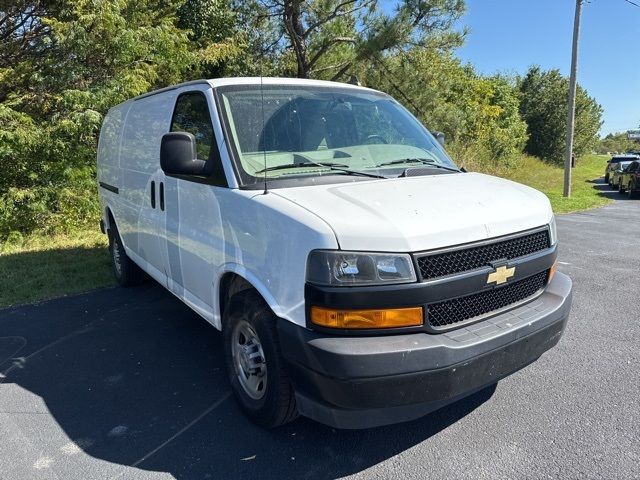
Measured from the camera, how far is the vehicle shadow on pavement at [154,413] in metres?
2.78

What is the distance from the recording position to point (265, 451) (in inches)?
112

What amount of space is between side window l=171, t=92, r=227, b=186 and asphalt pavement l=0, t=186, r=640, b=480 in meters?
1.60

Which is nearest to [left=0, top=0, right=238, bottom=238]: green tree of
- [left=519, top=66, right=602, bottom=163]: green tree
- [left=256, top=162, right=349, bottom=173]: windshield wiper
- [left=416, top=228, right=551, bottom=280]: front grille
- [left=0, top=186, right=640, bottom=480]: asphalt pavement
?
[left=0, top=186, right=640, bottom=480]: asphalt pavement

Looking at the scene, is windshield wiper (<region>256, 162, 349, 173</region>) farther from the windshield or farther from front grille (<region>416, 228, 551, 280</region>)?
front grille (<region>416, 228, 551, 280</region>)

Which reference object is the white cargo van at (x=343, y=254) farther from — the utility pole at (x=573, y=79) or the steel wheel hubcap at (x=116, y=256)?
the utility pole at (x=573, y=79)

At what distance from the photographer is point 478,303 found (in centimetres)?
271

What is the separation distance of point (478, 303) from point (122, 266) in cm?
471

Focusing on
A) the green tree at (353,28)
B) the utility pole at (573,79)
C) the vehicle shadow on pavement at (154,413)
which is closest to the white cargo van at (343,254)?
the vehicle shadow on pavement at (154,413)

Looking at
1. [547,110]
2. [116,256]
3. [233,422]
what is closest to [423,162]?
[233,422]

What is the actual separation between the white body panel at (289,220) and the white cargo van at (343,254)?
0.04ft

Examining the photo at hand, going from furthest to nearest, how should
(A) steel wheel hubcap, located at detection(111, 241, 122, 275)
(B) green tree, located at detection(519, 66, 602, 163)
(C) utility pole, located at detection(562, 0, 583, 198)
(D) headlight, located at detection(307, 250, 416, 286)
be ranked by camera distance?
(B) green tree, located at detection(519, 66, 602, 163)
(C) utility pole, located at detection(562, 0, 583, 198)
(A) steel wheel hubcap, located at detection(111, 241, 122, 275)
(D) headlight, located at detection(307, 250, 416, 286)

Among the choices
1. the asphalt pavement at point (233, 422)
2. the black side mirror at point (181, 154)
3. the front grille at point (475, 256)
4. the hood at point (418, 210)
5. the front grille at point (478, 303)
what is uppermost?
the black side mirror at point (181, 154)

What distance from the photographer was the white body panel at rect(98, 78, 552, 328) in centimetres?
245

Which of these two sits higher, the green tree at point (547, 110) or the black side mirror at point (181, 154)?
the green tree at point (547, 110)
